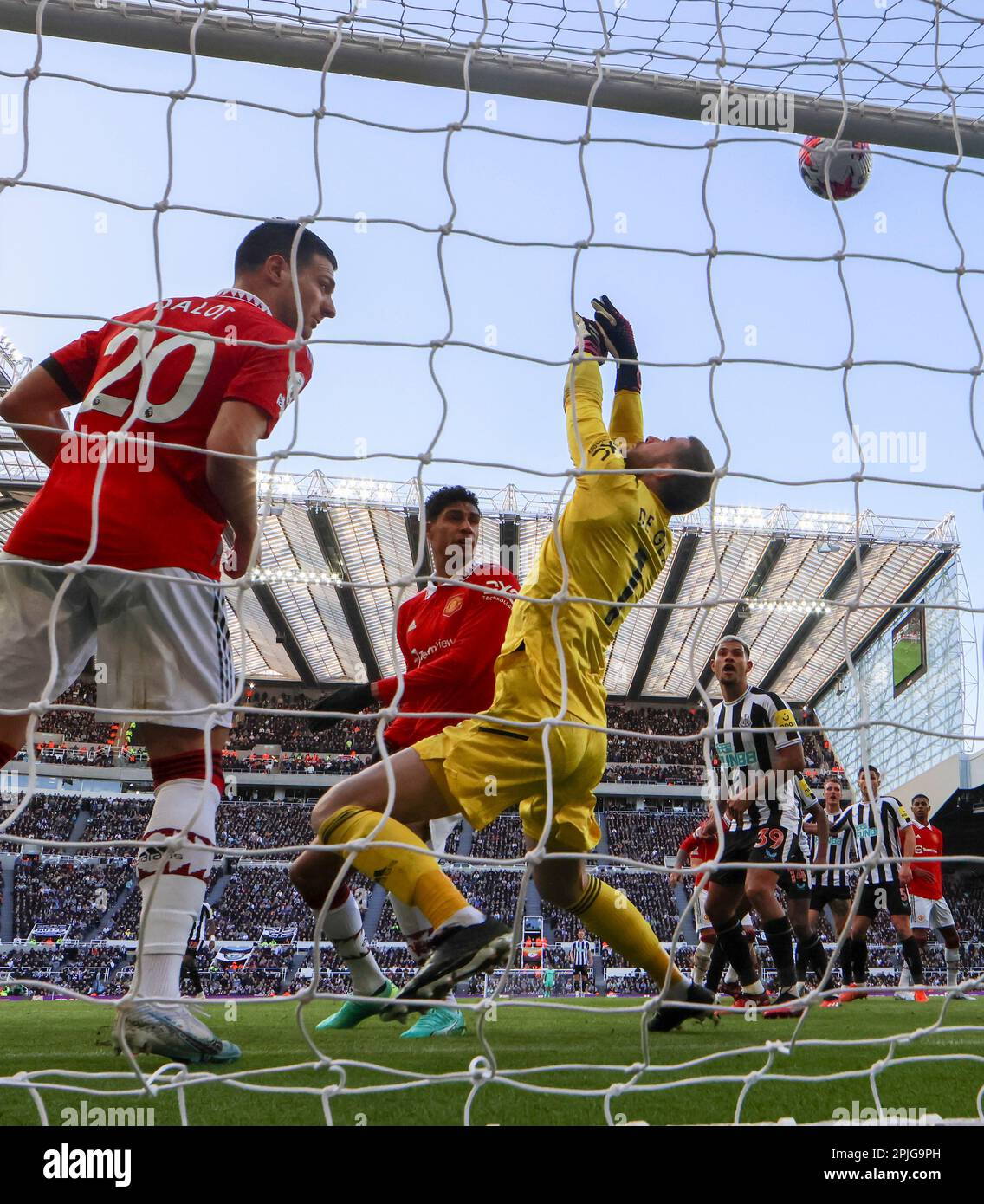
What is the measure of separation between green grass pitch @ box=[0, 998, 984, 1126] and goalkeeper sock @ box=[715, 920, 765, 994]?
66 centimetres

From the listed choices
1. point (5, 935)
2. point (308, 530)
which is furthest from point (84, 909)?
point (308, 530)

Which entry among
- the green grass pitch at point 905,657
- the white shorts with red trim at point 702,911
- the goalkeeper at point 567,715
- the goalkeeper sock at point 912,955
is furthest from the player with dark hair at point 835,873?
the green grass pitch at point 905,657

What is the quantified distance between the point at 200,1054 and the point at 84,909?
2227 cm

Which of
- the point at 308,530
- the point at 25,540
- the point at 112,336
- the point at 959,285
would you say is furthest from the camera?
the point at 308,530

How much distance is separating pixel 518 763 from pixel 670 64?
1.95 metres

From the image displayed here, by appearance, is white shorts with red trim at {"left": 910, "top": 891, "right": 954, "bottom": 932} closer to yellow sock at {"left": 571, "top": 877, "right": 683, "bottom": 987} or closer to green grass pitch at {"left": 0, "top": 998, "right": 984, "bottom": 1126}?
green grass pitch at {"left": 0, "top": 998, "right": 984, "bottom": 1126}

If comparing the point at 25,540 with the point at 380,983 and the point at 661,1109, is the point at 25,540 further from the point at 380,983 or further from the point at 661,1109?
the point at 380,983

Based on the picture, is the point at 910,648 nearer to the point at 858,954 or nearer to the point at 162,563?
the point at 858,954

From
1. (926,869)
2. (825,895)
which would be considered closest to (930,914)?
(926,869)

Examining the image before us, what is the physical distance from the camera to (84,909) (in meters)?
22.2

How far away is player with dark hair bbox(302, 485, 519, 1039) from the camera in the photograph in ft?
11.0

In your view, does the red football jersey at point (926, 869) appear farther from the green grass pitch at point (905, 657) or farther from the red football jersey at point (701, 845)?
the green grass pitch at point (905, 657)

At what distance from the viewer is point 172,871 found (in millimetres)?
2176

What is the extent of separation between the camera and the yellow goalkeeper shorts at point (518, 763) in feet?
9.13
